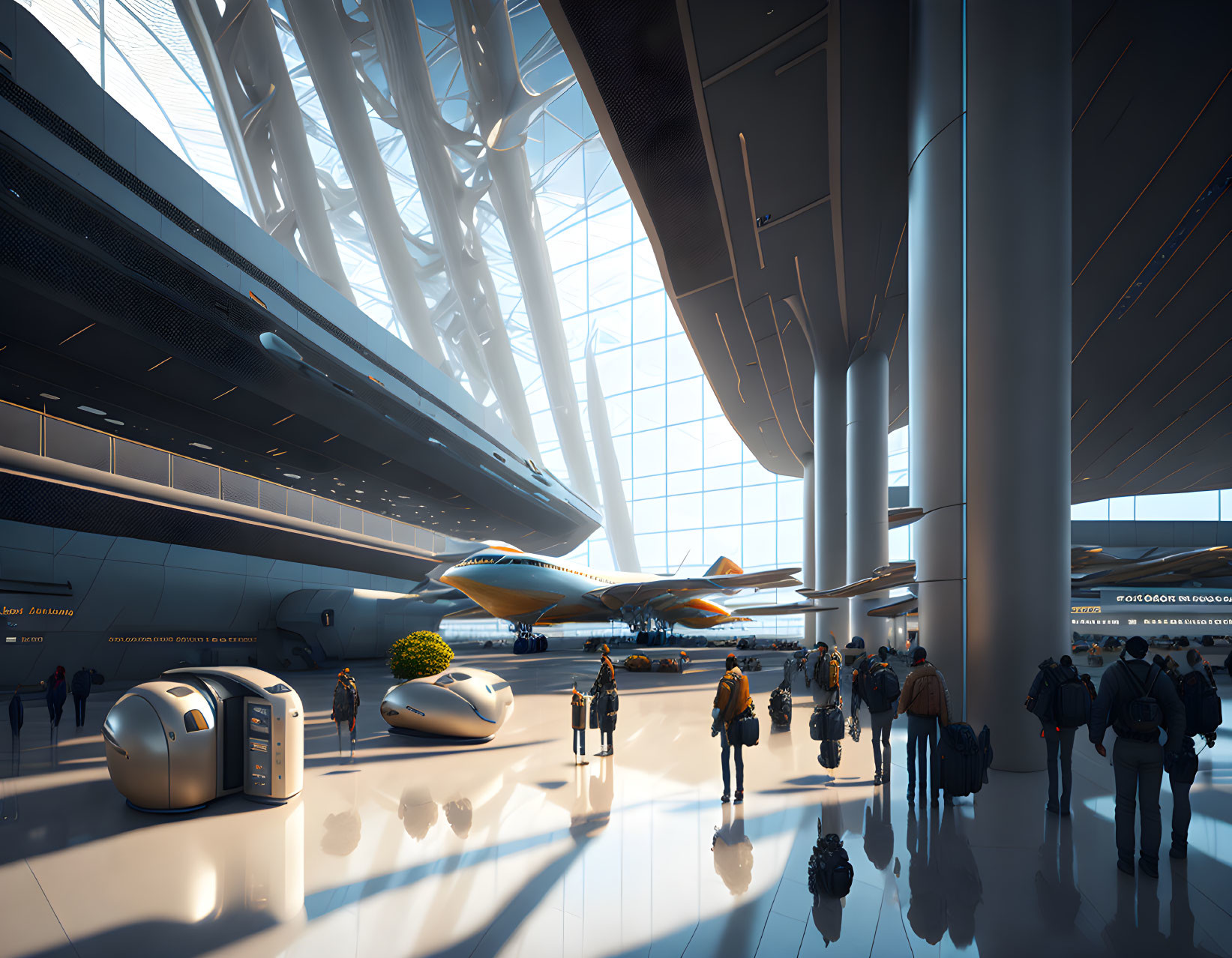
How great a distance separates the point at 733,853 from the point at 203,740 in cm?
528

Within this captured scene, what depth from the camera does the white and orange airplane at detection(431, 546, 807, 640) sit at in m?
25.8

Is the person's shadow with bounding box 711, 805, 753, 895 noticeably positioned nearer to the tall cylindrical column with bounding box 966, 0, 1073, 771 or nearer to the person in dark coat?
the tall cylindrical column with bounding box 966, 0, 1073, 771

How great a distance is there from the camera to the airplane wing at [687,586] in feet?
85.5

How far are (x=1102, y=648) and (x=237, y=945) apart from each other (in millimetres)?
30363

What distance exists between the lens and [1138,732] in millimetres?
4535

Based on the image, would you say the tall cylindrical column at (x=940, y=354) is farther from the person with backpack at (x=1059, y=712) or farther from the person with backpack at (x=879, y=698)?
the person with backpack at (x=1059, y=712)

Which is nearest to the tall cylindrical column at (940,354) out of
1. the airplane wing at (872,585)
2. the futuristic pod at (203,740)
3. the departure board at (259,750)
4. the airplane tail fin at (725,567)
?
the airplane wing at (872,585)

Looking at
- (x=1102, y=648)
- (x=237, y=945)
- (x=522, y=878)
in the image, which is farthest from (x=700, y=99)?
(x=1102, y=648)

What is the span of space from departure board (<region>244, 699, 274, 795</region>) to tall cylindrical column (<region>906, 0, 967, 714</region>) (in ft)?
25.1

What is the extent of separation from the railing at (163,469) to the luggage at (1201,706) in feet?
66.1

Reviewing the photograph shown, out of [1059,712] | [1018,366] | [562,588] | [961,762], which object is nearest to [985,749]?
[961,762]

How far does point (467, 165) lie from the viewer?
43.3m

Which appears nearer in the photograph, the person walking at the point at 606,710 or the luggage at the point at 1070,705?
the luggage at the point at 1070,705

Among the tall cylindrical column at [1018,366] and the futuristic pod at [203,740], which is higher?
the tall cylindrical column at [1018,366]
